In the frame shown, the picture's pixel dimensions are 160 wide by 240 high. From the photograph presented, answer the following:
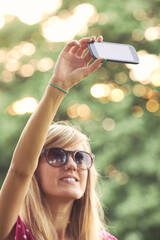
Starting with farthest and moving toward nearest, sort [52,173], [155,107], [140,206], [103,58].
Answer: [155,107] < [140,206] < [52,173] < [103,58]

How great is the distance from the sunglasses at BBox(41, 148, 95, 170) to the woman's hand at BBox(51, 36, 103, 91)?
19.9 inches

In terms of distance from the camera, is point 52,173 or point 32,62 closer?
point 52,173

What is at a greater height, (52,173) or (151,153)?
(151,153)

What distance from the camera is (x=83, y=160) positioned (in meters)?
2.13

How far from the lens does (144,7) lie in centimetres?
595

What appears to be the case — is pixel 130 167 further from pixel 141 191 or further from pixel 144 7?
pixel 144 7

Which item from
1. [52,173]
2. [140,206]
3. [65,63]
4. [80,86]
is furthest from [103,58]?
[80,86]

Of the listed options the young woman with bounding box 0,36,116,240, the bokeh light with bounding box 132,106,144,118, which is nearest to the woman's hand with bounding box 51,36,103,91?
the young woman with bounding box 0,36,116,240

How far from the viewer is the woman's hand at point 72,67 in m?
1.65

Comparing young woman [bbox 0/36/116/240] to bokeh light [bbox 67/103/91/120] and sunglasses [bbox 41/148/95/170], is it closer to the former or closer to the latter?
sunglasses [bbox 41/148/95/170]

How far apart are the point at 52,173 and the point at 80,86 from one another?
392 cm

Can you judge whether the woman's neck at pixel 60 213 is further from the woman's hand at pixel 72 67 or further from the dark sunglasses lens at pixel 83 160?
the woman's hand at pixel 72 67

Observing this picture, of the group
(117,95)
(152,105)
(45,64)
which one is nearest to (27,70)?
(45,64)

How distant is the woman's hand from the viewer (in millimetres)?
1652
